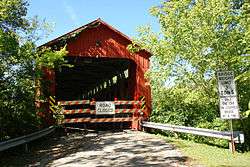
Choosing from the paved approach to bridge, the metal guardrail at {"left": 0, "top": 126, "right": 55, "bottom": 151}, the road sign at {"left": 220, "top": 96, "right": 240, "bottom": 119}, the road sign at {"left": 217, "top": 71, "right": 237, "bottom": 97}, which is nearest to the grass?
the paved approach to bridge

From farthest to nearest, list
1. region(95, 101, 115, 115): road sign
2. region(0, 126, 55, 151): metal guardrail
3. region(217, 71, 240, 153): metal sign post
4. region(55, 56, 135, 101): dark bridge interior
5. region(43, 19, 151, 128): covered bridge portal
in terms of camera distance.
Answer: region(55, 56, 135, 101): dark bridge interior, region(43, 19, 151, 128): covered bridge portal, region(95, 101, 115, 115): road sign, region(217, 71, 240, 153): metal sign post, region(0, 126, 55, 151): metal guardrail

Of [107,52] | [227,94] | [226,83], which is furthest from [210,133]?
[107,52]

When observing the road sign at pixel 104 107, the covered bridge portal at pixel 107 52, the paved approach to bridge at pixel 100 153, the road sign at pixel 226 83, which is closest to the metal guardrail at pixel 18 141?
the paved approach to bridge at pixel 100 153

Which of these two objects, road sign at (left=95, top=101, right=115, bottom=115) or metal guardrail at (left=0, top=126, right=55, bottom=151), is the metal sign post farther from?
road sign at (left=95, top=101, right=115, bottom=115)

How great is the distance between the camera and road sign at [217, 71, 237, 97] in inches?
420

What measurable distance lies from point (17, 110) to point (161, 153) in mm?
5804

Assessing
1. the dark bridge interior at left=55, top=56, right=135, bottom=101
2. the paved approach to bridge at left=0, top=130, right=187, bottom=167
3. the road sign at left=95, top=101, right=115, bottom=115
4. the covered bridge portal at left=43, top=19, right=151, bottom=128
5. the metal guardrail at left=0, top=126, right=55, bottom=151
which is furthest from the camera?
the dark bridge interior at left=55, top=56, right=135, bottom=101

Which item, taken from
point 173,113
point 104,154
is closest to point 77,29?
point 173,113

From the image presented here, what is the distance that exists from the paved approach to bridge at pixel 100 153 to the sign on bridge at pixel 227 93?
5.84 feet

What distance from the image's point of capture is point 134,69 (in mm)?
20016

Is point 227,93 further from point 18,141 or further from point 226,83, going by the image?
point 18,141

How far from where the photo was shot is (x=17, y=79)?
44.8 feet

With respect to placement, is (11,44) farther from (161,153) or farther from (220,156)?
(220,156)

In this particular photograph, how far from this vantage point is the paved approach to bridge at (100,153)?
945 centimetres
